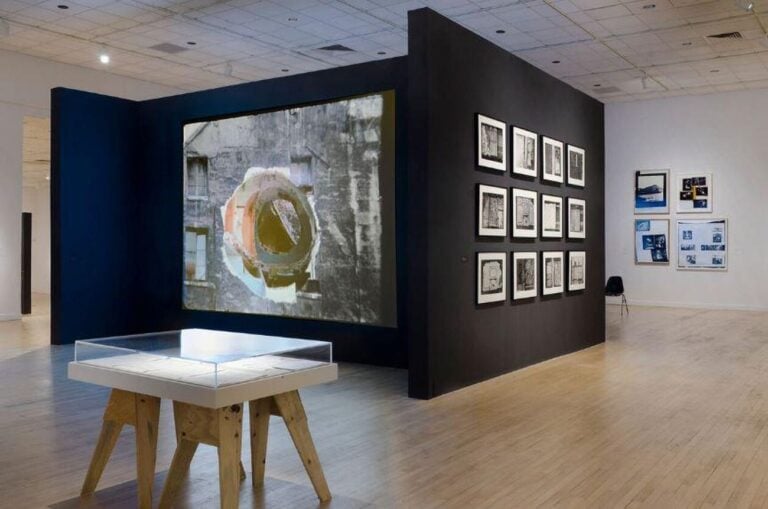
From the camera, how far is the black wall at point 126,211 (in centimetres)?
1024

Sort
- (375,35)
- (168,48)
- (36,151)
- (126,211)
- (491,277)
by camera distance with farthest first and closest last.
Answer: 1. (36,151)
2. (168,48)
3. (375,35)
4. (126,211)
5. (491,277)

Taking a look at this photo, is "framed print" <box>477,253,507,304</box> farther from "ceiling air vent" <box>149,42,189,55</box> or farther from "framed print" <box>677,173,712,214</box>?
"framed print" <box>677,173,712,214</box>

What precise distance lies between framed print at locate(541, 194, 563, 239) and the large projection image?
76.3 inches

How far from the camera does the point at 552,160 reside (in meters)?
9.18

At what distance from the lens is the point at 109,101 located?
35.9 feet

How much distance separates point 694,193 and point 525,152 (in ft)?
30.3

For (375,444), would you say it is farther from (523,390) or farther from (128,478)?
(523,390)

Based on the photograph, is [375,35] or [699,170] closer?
[375,35]

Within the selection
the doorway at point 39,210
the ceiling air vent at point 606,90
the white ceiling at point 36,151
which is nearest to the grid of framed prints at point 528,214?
the ceiling air vent at point 606,90

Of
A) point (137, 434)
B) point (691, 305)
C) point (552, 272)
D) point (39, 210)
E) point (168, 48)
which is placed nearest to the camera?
point (137, 434)

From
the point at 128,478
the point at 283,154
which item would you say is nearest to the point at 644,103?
the point at 283,154

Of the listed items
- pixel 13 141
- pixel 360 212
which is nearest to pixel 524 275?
pixel 360 212

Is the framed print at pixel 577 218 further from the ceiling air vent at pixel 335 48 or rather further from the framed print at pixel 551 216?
the ceiling air vent at pixel 335 48

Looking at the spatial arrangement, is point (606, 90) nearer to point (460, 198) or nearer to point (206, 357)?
point (460, 198)
